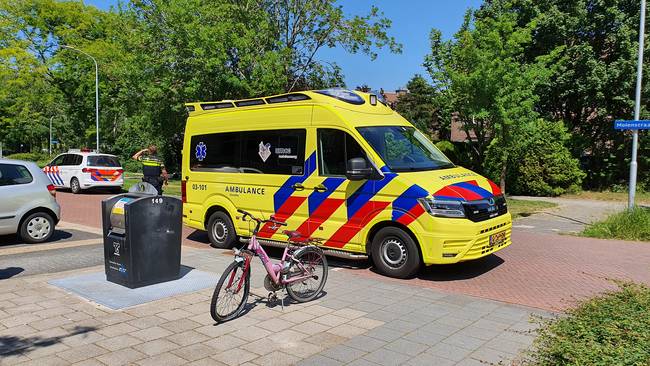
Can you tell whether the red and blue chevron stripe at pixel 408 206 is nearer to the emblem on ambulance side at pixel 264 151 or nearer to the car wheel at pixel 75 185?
the emblem on ambulance side at pixel 264 151

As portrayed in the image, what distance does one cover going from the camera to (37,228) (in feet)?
32.4

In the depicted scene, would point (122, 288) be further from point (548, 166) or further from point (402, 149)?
point (548, 166)

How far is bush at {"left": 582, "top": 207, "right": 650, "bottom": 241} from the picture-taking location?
37.0 feet

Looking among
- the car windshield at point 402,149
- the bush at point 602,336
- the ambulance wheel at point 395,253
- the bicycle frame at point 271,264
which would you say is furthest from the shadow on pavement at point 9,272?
the bush at point 602,336

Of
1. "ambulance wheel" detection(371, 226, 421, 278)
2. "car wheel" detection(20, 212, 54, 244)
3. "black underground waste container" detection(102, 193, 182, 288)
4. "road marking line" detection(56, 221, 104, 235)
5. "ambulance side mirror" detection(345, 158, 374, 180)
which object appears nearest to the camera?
"black underground waste container" detection(102, 193, 182, 288)

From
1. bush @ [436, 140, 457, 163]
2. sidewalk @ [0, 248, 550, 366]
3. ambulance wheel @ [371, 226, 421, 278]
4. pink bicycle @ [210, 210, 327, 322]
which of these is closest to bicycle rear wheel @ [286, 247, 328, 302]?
pink bicycle @ [210, 210, 327, 322]

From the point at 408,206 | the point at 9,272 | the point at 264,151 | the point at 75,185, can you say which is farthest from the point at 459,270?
the point at 75,185

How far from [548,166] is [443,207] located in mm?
18435

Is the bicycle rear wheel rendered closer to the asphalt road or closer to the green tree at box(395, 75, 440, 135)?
the asphalt road

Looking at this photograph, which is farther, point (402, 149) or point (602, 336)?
point (402, 149)

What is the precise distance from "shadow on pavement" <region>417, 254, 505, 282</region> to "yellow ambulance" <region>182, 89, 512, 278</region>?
496 millimetres

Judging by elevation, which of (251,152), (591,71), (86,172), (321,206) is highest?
(591,71)

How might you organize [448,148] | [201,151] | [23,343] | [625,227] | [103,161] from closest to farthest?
[23,343], [201,151], [625,227], [103,161], [448,148]

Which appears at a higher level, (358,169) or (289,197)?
(358,169)
